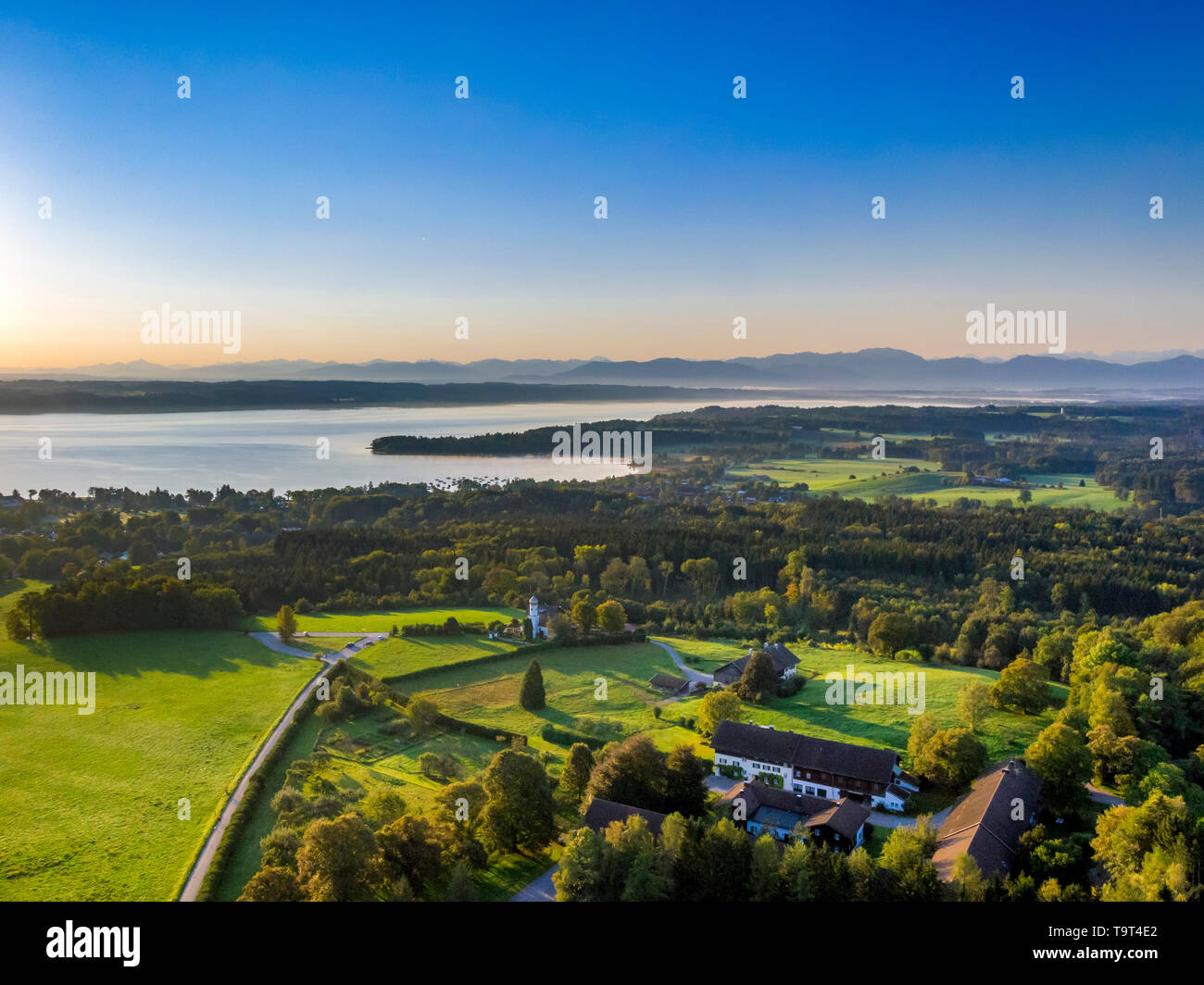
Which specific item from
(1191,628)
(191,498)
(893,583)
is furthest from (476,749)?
(191,498)

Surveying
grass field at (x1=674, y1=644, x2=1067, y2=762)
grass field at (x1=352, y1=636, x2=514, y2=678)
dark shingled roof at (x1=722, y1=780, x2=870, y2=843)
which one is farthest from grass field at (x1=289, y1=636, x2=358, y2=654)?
dark shingled roof at (x1=722, y1=780, x2=870, y2=843)

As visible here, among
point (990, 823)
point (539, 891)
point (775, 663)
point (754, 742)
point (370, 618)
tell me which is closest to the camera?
point (539, 891)

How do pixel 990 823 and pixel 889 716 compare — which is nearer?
pixel 990 823

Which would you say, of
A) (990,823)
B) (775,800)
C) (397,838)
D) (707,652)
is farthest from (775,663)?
(397,838)

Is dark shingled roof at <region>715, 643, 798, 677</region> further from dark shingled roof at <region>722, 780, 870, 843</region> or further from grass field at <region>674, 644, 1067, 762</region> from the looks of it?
dark shingled roof at <region>722, 780, 870, 843</region>

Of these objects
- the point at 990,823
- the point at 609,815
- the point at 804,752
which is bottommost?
the point at 804,752

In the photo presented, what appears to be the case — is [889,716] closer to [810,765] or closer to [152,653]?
[810,765]

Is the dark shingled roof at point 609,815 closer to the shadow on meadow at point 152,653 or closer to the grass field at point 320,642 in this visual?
the shadow on meadow at point 152,653

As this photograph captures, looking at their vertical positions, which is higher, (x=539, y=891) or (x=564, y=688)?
(x=564, y=688)
